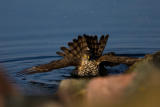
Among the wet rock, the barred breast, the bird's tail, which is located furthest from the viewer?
the barred breast

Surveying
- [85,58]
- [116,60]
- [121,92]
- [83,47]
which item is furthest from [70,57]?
[121,92]

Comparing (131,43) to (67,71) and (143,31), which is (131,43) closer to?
(143,31)

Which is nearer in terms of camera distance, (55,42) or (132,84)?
(132,84)

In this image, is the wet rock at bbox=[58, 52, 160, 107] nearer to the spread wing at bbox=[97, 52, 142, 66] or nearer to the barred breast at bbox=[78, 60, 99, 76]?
the spread wing at bbox=[97, 52, 142, 66]

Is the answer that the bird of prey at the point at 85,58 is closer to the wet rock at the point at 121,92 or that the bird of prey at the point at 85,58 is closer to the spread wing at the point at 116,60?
the spread wing at the point at 116,60

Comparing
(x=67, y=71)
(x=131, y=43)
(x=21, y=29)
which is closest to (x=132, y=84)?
(x=67, y=71)

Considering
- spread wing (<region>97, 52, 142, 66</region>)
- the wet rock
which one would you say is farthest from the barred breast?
the wet rock

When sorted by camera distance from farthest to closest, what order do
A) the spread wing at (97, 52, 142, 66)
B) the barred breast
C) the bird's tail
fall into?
the barred breast
the bird's tail
the spread wing at (97, 52, 142, 66)

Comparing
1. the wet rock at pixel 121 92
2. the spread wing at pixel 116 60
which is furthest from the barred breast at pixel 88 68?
the wet rock at pixel 121 92
